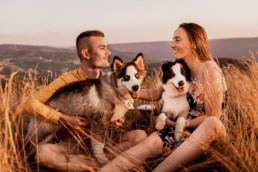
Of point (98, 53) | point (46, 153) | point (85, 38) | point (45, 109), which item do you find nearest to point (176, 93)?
point (98, 53)

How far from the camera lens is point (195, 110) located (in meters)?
4.75

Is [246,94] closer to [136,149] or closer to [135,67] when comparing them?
[135,67]

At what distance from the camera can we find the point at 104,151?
4.86 meters

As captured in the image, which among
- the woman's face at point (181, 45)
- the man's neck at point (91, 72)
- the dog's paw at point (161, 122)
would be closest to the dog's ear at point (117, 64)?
the man's neck at point (91, 72)

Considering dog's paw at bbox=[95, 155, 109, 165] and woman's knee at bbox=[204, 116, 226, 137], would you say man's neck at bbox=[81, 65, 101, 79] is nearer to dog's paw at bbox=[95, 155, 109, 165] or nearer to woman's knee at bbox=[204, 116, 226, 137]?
dog's paw at bbox=[95, 155, 109, 165]

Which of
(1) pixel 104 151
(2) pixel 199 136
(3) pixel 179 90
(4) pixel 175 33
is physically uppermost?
(4) pixel 175 33

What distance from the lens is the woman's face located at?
4754 millimetres

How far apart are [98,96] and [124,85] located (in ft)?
1.35

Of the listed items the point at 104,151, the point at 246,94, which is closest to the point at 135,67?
the point at 104,151

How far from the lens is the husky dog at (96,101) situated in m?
4.94

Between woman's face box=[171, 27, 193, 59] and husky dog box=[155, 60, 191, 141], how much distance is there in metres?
0.09

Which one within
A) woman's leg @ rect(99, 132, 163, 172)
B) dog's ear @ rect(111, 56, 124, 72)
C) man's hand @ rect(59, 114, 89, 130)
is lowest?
woman's leg @ rect(99, 132, 163, 172)

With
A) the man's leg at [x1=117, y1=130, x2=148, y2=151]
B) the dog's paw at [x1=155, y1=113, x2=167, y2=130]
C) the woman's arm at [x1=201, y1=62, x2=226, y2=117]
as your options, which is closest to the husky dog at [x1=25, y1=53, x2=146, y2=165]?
the man's leg at [x1=117, y1=130, x2=148, y2=151]

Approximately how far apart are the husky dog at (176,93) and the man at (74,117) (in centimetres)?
41
